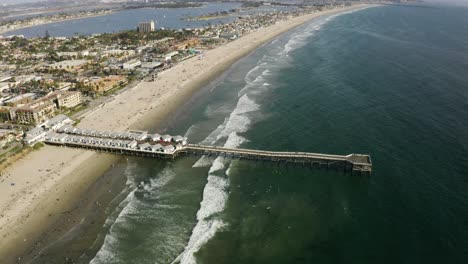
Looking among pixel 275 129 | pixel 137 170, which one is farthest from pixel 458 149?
pixel 137 170

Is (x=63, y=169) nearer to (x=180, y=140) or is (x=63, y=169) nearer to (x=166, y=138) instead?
(x=166, y=138)

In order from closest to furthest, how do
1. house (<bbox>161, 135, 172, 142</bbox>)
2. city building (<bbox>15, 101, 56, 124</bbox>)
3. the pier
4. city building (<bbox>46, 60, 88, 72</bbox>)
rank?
the pier < house (<bbox>161, 135, 172, 142</bbox>) < city building (<bbox>15, 101, 56, 124</bbox>) < city building (<bbox>46, 60, 88, 72</bbox>)

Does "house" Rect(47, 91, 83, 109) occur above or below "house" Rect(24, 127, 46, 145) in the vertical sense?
above

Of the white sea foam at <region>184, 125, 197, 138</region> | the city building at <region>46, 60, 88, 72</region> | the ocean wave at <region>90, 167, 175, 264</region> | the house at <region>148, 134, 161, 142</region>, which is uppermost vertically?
the city building at <region>46, 60, 88, 72</region>

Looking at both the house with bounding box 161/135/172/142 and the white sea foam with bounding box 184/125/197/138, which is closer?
the house with bounding box 161/135/172/142

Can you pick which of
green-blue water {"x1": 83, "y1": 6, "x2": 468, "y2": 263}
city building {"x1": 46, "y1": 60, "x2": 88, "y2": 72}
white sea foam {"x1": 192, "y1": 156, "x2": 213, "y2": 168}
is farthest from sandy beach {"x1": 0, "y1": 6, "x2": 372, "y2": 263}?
city building {"x1": 46, "y1": 60, "x2": 88, "y2": 72}

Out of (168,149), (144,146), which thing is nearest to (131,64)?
(144,146)

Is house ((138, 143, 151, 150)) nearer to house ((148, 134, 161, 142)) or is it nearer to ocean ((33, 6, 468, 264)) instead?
ocean ((33, 6, 468, 264))

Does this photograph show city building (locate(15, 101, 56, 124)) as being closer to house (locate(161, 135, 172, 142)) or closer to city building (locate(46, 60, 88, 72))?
house (locate(161, 135, 172, 142))

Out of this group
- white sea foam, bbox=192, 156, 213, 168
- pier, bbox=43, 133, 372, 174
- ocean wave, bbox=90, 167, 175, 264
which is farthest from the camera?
white sea foam, bbox=192, 156, 213, 168
